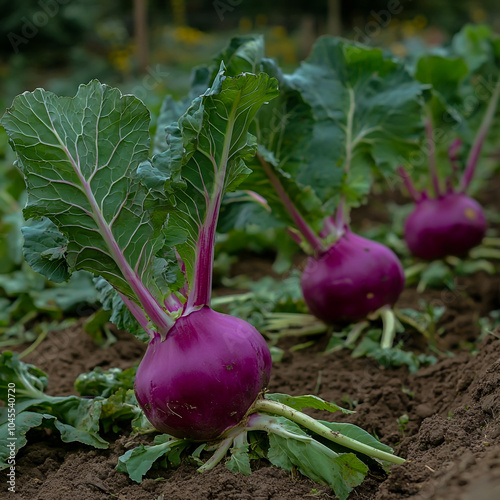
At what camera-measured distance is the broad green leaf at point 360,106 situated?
3.10 metres

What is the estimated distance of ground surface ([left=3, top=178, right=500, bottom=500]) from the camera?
1.68m

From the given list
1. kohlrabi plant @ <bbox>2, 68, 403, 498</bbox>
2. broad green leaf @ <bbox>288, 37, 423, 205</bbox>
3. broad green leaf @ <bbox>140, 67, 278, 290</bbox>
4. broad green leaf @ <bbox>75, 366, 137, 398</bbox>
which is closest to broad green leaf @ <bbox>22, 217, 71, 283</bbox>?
kohlrabi plant @ <bbox>2, 68, 403, 498</bbox>

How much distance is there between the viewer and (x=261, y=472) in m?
1.87

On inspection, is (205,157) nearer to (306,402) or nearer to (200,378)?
(200,378)

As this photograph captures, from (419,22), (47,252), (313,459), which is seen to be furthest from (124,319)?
(419,22)

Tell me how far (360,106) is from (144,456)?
6.59 feet

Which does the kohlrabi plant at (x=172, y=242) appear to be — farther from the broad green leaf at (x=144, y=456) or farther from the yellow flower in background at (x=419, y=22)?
the yellow flower in background at (x=419, y=22)

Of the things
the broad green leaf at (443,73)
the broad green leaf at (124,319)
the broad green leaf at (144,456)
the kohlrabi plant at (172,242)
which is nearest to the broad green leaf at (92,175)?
the kohlrabi plant at (172,242)

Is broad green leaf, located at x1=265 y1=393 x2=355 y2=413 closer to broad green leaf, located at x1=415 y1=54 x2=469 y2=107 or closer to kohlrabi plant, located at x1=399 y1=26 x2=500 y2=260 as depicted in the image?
kohlrabi plant, located at x1=399 y1=26 x2=500 y2=260

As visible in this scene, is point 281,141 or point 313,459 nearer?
point 313,459

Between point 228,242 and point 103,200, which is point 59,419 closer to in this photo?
point 103,200

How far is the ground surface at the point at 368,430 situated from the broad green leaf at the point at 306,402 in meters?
0.23

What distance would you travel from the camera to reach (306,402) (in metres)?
2.02

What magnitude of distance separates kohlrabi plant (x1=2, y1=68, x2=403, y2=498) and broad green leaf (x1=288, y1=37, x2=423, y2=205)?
1161 millimetres
